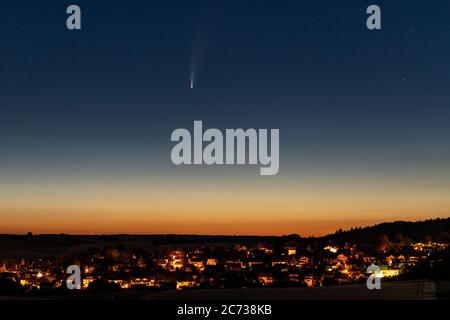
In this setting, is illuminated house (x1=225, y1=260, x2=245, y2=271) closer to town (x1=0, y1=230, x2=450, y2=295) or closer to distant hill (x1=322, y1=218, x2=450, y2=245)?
town (x1=0, y1=230, x2=450, y2=295)

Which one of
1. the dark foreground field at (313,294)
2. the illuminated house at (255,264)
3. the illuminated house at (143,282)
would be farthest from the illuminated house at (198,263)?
the dark foreground field at (313,294)

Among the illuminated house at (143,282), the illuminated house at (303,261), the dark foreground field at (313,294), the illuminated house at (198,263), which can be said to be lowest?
the illuminated house at (143,282)

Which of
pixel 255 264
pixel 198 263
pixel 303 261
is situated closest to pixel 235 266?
pixel 255 264

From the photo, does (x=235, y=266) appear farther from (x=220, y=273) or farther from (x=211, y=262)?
(x=211, y=262)

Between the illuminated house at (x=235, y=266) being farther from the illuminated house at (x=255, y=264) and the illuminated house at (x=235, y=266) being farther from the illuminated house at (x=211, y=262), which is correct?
the illuminated house at (x=211, y=262)

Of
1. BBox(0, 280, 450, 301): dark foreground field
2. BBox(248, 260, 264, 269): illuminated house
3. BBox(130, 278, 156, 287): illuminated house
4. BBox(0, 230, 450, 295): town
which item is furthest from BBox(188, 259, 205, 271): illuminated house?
BBox(0, 280, 450, 301): dark foreground field

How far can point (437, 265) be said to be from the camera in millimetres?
21172
